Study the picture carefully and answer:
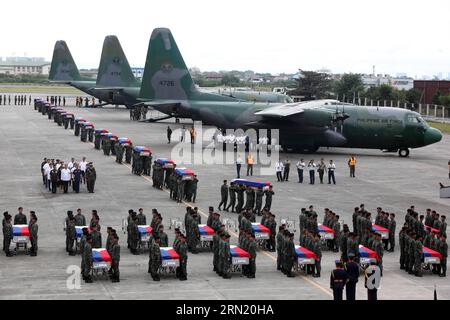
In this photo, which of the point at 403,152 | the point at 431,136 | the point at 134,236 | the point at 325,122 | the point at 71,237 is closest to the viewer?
the point at 71,237

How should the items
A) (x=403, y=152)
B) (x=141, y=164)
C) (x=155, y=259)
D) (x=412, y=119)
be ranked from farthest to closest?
(x=403, y=152) → (x=412, y=119) → (x=141, y=164) → (x=155, y=259)

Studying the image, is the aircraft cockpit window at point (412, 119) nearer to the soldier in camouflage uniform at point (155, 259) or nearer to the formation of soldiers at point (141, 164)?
the formation of soldiers at point (141, 164)

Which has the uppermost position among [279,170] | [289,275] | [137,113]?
[137,113]

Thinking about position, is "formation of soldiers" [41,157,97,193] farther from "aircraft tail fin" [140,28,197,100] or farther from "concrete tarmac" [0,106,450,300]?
"aircraft tail fin" [140,28,197,100]

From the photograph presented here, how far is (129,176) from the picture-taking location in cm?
4094

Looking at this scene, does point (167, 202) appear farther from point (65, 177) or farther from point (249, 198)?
point (65, 177)

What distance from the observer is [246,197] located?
32.2 metres

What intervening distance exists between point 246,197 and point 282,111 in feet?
63.8

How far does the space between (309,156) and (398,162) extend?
17.8ft

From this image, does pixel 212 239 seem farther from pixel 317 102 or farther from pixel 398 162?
pixel 317 102

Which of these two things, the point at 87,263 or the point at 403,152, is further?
the point at 403,152

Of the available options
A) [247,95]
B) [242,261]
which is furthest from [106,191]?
[247,95]

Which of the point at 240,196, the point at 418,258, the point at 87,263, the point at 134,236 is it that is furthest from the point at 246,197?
the point at 87,263

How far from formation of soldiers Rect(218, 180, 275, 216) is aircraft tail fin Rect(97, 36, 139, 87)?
173 feet
